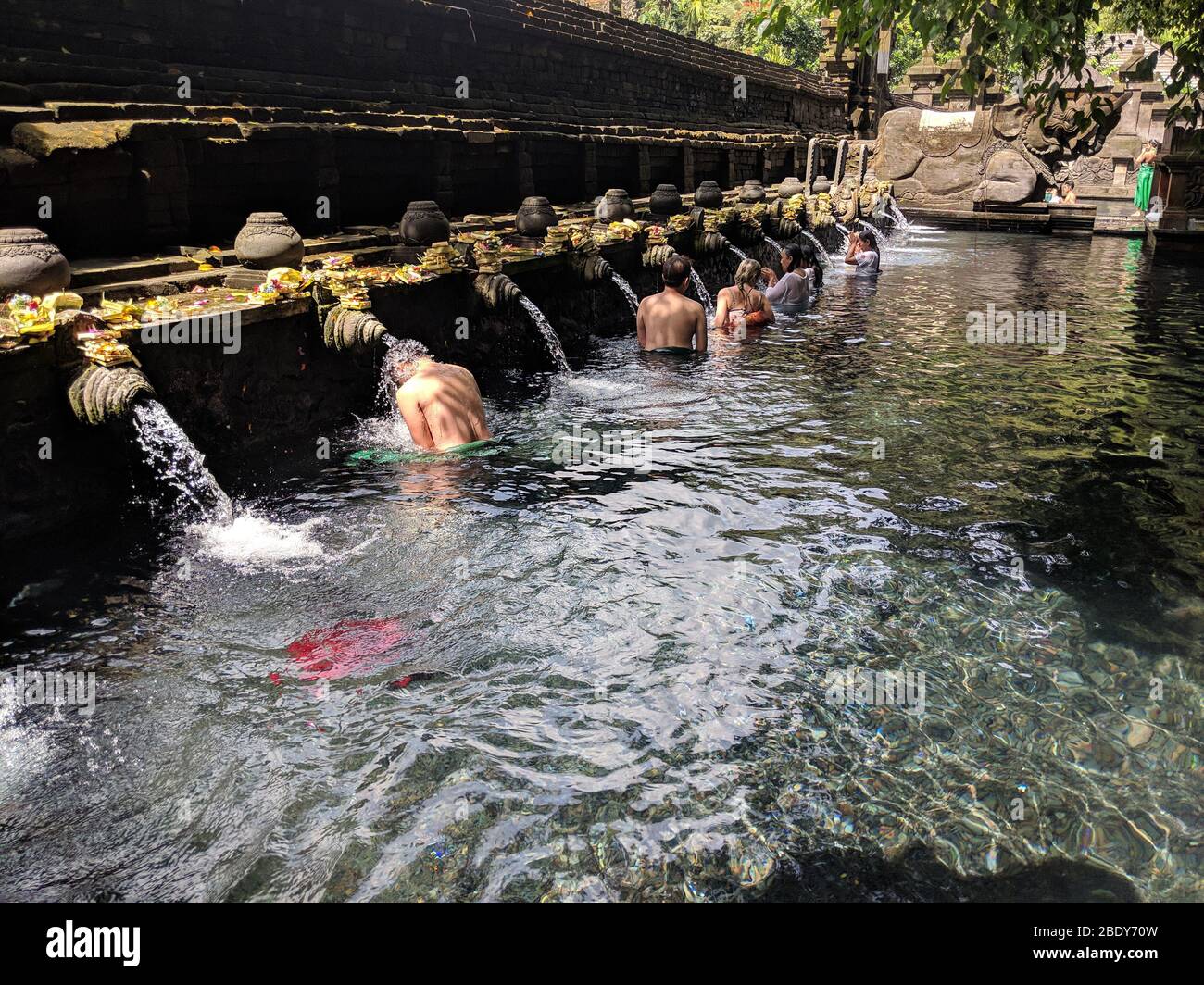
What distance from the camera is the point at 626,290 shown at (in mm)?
11375

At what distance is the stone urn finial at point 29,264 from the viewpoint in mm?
5102

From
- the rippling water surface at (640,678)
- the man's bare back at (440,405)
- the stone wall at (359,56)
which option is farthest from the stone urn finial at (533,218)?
the man's bare back at (440,405)

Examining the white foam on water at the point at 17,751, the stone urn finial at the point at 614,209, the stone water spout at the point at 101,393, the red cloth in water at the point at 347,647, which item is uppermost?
the stone urn finial at the point at 614,209

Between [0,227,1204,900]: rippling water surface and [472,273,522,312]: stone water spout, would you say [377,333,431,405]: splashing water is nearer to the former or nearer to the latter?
[0,227,1204,900]: rippling water surface

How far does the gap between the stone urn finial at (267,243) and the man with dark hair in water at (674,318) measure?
13.0ft

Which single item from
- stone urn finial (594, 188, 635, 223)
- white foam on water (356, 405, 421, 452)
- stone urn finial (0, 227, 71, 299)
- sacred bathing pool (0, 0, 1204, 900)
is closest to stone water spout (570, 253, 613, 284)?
sacred bathing pool (0, 0, 1204, 900)

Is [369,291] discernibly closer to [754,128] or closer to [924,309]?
[924,309]

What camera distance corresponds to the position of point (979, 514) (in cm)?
567

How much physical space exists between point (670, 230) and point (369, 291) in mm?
6793

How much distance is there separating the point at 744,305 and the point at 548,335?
2986 mm

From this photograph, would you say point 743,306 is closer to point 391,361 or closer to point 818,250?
point 391,361

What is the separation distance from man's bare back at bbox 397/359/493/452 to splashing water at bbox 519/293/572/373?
2.68 meters

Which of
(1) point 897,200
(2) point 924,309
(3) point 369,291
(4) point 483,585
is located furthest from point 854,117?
(4) point 483,585

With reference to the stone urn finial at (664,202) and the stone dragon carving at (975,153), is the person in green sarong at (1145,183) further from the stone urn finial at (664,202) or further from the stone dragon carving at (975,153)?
the stone urn finial at (664,202)
